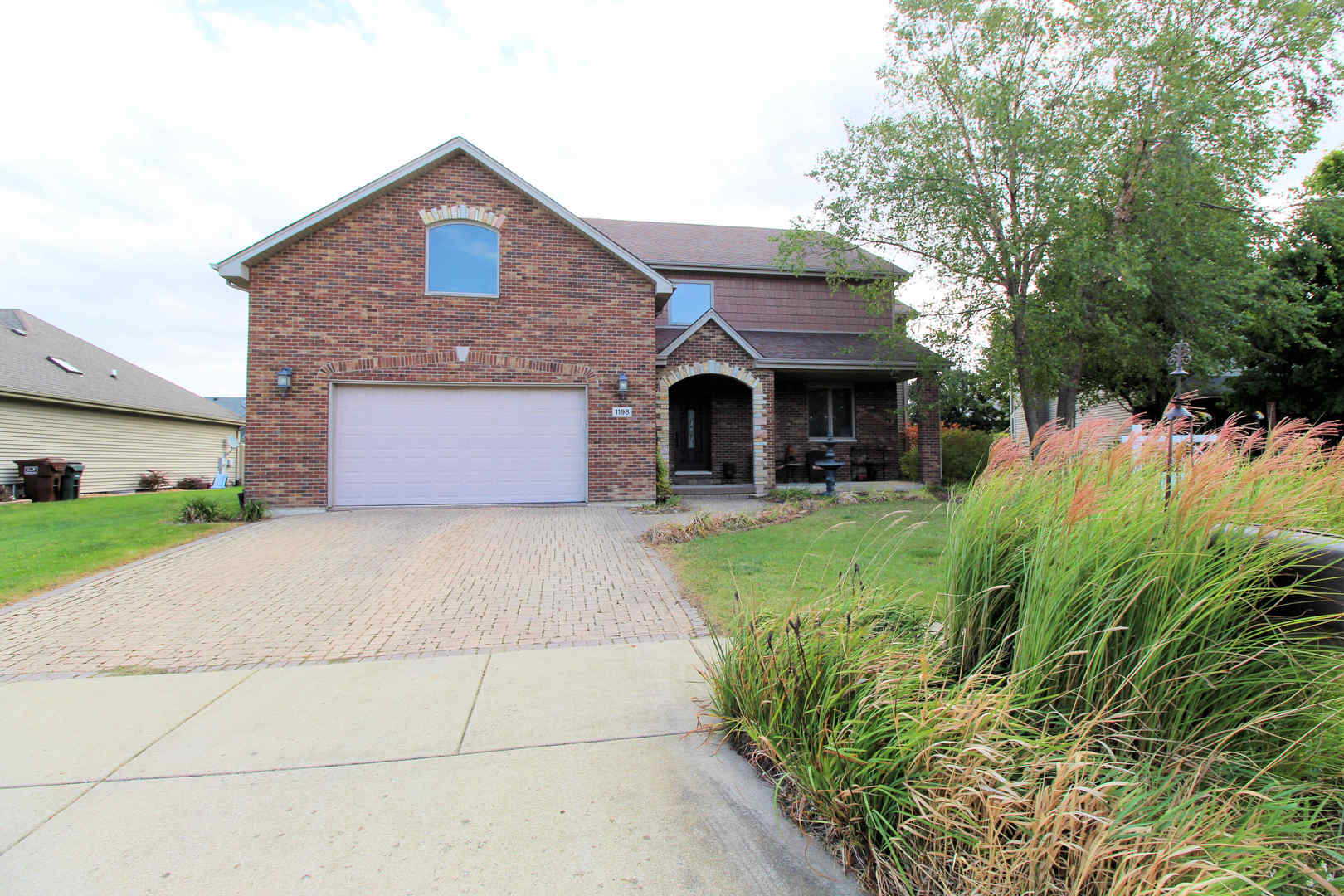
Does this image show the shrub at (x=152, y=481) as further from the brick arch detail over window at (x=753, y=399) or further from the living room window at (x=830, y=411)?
the living room window at (x=830, y=411)

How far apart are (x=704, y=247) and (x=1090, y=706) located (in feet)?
58.0

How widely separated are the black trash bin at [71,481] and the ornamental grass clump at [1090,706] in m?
22.5

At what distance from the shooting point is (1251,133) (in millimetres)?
11578

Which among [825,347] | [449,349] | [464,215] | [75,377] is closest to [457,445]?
[449,349]

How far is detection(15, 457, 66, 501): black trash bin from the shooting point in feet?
56.5

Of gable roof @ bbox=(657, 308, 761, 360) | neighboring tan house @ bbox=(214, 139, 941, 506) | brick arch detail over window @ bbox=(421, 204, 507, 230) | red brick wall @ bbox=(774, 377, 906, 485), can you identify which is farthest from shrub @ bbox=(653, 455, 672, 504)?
brick arch detail over window @ bbox=(421, 204, 507, 230)

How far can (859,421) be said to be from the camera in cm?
1812

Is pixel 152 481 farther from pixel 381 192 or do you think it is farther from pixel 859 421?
pixel 859 421

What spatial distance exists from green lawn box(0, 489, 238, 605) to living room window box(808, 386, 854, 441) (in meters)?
13.5

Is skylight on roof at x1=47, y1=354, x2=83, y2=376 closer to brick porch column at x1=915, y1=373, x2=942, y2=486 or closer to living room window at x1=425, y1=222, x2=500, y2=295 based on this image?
living room window at x1=425, y1=222, x2=500, y2=295

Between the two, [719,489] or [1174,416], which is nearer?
[1174,416]

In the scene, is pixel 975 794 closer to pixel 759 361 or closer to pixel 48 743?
pixel 48 743

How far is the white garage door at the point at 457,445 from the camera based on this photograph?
12656 millimetres

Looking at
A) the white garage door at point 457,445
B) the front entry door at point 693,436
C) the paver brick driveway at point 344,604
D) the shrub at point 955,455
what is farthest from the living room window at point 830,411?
the paver brick driveway at point 344,604
